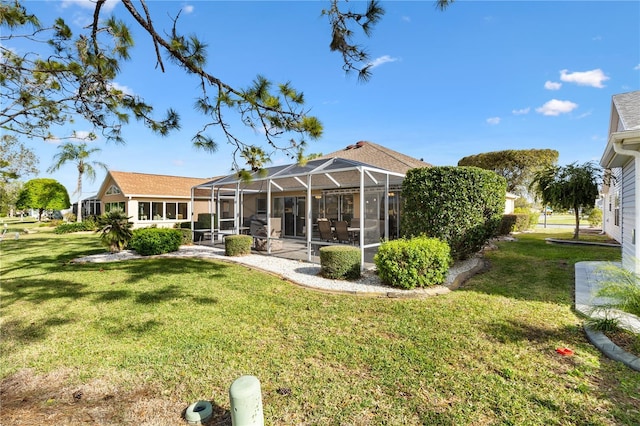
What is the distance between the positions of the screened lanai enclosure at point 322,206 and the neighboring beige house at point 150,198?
28.0 feet

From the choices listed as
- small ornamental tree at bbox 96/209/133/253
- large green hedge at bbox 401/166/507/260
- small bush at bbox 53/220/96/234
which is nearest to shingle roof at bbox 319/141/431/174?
large green hedge at bbox 401/166/507/260

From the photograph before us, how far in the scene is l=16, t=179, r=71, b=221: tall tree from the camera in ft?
107

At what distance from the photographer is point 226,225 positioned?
731 inches

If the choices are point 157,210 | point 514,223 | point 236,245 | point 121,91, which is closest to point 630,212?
point 236,245

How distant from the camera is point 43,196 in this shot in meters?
32.6

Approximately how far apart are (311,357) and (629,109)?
10.1 m

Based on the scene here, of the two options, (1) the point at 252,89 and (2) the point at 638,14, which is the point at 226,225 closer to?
(1) the point at 252,89

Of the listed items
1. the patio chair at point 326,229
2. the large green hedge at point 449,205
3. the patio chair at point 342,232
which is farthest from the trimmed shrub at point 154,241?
the large green hedge at point 449,205

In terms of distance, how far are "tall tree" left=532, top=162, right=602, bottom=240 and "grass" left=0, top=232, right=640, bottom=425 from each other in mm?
11117

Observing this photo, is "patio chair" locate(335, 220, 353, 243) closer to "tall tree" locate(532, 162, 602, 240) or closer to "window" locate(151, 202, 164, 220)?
"tall tree" locate(532, 162, 602, 240)

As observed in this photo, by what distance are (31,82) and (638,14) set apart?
45.9ft

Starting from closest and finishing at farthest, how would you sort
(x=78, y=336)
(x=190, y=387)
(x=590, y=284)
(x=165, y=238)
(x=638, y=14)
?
(x=190, y=387)
(x=78, y=336)
(x=590, y=284)
(x=638, y=14)
(x=165, y=238)

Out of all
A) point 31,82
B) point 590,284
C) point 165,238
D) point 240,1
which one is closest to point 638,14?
point 590,284

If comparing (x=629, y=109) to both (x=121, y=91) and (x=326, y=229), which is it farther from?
(x=121, y=91)
